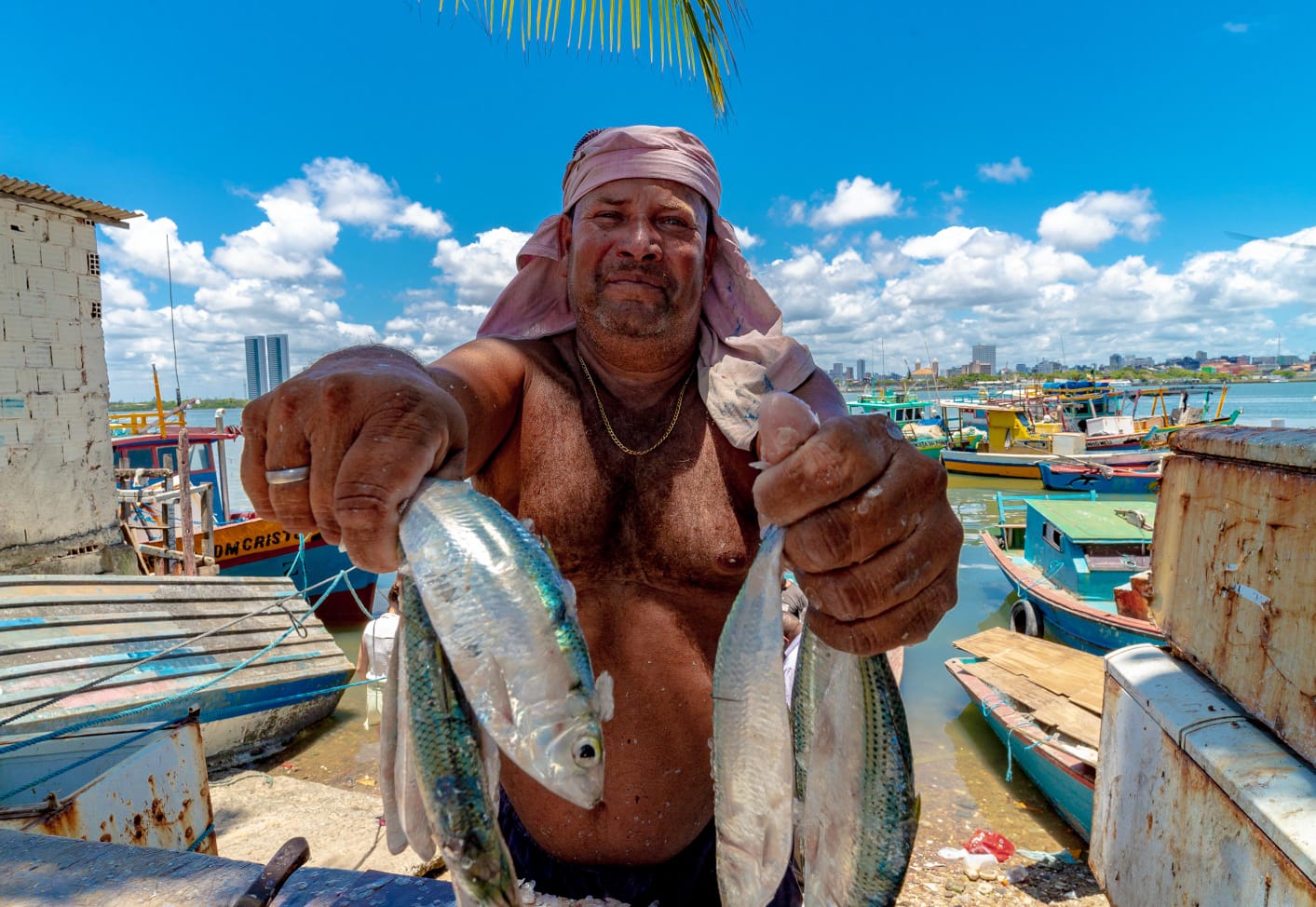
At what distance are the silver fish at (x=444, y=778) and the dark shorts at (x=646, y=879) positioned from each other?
1127 millimetres

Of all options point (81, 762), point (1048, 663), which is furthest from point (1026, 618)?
point (81, 762)

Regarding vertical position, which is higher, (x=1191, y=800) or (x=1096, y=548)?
(x=1191, y=800)

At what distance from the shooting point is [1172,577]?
2.79 meters

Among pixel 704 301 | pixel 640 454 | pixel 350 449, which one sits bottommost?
pixel 640 454

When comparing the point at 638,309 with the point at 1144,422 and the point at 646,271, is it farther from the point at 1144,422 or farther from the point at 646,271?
the point at 1144,422

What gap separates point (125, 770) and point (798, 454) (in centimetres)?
343

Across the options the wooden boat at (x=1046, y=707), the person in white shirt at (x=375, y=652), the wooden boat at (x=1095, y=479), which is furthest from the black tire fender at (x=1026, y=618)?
the person in white shirt at (x=375, y=652)

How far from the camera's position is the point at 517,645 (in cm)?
124

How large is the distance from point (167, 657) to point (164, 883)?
5911mm

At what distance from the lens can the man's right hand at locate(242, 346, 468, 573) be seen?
134cm

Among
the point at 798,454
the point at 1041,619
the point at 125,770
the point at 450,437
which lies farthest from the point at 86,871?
the point at 1041,619

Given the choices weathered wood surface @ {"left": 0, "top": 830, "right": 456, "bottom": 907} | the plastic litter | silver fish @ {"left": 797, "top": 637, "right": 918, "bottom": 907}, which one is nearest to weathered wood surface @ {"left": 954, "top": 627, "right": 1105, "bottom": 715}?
the plastic litter

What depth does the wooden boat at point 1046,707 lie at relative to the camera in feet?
21.7

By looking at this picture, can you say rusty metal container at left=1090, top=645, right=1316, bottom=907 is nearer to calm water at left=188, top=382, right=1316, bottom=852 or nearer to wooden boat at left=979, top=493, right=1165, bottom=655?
calm water at left=188, top=382, right=1316, bottom=852
